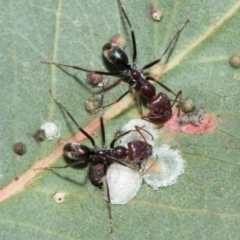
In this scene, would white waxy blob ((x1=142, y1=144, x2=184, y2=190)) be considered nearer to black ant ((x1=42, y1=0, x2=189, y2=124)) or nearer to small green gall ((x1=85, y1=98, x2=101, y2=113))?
black ant ((x1=42, y1=0, x2=189, y2=124))

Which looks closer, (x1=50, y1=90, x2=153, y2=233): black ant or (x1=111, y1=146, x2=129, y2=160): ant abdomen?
(x1=50, y1=90, x2=153, y2=233): black ant


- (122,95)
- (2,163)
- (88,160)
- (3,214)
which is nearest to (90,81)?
(122,95)

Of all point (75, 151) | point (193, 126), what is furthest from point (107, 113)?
point (193, 126)

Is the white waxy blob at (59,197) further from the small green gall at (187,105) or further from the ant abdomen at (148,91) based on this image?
the small green gall at (187,105)

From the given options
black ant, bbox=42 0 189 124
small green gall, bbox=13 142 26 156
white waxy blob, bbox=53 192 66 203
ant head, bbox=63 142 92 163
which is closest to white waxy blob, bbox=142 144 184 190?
black ant, bbox=42 0 189 124

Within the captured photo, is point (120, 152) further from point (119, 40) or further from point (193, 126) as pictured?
point (119, 40)

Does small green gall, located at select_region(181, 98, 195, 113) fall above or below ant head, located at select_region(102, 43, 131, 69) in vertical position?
below

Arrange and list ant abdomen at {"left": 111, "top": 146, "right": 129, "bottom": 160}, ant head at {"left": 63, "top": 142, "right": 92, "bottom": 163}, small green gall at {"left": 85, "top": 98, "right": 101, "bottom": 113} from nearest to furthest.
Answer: ant head at {"left": 63, "top": 142, "right": 92, "bottom": 163}
small green gall at {"left": 85, "top": 98, "right": 101, "bottom": 113}
ant abdomen at {"left": 111, "top": 146, "right": 129, "bottom": 160}
